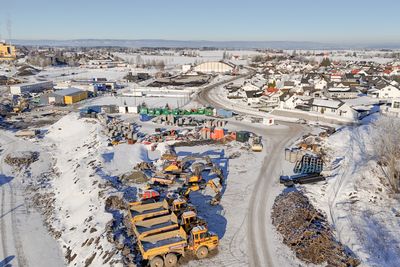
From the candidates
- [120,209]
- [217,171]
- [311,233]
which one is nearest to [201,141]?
[217,171]

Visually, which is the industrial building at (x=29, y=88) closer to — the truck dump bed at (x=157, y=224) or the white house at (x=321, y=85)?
the white house at (x=321, y=85)

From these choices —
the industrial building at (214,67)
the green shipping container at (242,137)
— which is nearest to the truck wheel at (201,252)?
the green shipping container at (242,137)

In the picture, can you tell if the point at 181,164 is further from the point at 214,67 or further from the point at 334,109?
the point at 214,67

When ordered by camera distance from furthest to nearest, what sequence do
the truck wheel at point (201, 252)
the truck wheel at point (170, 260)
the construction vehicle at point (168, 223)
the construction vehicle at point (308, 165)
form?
the construction vehicle at point (308, 165)
the construction vehicle at point (168, 223)
the truck wheel at point (201, 252)
the truck wheel at point (170, 260)

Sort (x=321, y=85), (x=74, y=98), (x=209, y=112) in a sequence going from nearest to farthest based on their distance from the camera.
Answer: (x=209, y=112) → (x=74, y=98) → (x=321, y=85)

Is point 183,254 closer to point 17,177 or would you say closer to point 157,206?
point 157,206

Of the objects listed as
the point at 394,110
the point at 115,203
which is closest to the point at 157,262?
the point at 115,203
